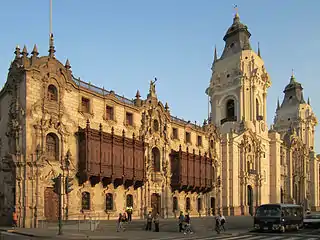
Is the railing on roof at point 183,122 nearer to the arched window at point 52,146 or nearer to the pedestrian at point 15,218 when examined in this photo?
the arched window at point 52,146

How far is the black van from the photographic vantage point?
32.2 metres

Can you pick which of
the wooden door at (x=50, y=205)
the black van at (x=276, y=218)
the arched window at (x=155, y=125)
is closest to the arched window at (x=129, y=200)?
the arched window at (x=155, y=125)

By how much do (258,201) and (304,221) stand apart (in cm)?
2825

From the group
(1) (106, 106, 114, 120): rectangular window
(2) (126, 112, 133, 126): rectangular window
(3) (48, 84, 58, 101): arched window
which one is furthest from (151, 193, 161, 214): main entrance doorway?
(3) (48, 84, 58, 101): arched window

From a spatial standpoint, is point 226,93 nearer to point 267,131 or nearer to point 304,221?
point 267,131

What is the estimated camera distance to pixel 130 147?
140 ft

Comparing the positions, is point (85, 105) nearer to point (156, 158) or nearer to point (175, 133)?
point (156, 158)

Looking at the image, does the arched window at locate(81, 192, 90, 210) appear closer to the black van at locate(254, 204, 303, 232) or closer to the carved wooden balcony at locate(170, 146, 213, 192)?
the carved wooden balcony at locate(170, 146, 213, 192)

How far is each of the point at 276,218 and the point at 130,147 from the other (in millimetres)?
16258

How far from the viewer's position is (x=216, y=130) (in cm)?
5872

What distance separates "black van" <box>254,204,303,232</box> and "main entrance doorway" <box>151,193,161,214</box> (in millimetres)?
14572

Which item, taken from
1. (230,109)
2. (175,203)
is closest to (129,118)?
(175,203)

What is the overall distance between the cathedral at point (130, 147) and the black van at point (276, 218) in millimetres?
13530

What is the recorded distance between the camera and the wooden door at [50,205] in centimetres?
3453
